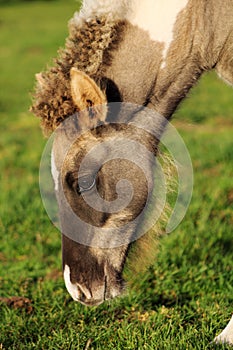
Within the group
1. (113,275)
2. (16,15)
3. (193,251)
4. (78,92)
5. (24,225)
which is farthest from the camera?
(16,15)

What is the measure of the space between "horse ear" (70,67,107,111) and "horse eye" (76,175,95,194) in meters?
0.45

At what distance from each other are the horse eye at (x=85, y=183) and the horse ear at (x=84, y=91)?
45 cm

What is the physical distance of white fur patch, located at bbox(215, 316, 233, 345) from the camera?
3.63m

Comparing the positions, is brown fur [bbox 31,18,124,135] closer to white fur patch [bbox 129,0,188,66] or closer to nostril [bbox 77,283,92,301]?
white fur patch [bbox 129,0,188,66]

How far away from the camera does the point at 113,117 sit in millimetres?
3486

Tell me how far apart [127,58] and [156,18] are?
0.30 m

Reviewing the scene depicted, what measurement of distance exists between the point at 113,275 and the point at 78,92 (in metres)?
1.31

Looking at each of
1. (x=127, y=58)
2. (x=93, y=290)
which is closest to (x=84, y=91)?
(x=127, y=58)

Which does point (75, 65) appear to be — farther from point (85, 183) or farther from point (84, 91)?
point (85, 183)

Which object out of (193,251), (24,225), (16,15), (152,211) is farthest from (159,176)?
(16,15)

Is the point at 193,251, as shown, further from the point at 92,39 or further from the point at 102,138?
the point at 92,39

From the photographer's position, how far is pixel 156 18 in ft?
11.6

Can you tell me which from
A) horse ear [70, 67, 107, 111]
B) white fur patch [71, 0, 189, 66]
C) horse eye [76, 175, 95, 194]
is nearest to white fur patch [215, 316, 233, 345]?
horse eye [76, 175, 95, 194]

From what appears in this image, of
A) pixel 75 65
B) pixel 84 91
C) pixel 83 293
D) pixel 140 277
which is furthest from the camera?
pixel 140 277
